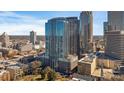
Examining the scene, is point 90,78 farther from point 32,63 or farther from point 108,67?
point 32,63

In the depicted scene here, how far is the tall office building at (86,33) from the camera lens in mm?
2555

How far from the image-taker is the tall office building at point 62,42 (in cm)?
260

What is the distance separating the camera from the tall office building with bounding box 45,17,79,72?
260 centimetres

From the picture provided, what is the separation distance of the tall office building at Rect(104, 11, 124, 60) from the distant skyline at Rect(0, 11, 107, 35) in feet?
0.22

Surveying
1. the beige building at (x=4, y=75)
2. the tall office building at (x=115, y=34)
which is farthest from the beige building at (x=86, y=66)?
the beige building at (x=4, y=75)

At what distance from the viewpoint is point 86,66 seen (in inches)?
101

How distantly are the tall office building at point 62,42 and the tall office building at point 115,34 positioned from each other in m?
0.33

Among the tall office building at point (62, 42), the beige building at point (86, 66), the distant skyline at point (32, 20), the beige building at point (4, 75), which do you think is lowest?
the beige building at point (4, 75)

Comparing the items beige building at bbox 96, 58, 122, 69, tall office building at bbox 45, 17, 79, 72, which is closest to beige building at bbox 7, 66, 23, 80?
tall office building at bbox 45, 17, 79, 72

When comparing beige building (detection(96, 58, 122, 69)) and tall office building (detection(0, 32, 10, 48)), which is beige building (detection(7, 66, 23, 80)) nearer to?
tall office building (detection(0, 32, 10, 48))

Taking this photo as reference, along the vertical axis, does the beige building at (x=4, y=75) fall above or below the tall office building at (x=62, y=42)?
below

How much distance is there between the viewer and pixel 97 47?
258 centimetres

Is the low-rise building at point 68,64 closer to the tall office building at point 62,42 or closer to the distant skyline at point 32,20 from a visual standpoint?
the tall office building at point 62,42
